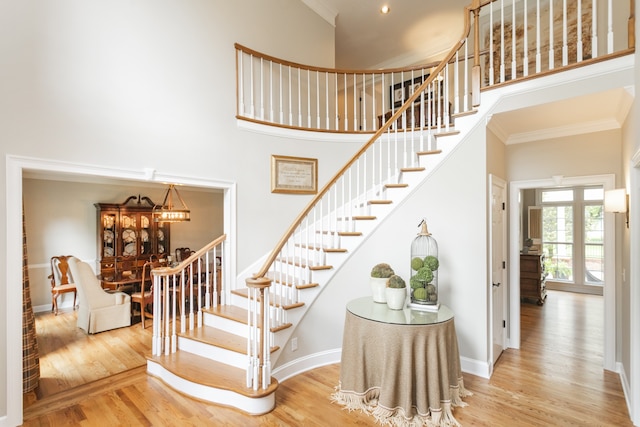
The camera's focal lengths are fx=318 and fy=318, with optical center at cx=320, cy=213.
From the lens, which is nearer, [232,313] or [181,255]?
[232,313]

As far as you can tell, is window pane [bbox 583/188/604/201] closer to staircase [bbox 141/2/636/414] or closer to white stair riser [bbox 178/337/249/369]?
staircase [bbox 141/2/636/414]

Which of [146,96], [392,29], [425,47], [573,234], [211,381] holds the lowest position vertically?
[211,381]

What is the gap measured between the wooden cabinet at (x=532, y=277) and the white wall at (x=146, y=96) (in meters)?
4.40

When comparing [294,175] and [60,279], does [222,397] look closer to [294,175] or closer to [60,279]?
[294,175]

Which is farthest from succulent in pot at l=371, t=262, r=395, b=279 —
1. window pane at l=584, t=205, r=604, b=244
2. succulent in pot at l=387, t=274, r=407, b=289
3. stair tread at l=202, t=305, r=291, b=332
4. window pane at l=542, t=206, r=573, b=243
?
window pane at l=584, t=205, r=604, b=244

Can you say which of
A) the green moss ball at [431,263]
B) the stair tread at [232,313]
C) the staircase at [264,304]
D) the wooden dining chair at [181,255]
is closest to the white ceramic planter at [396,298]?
the green moss ball at [431,263]

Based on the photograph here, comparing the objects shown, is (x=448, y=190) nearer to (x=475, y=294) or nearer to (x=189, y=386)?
(x=475, y=294)

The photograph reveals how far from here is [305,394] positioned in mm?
3027

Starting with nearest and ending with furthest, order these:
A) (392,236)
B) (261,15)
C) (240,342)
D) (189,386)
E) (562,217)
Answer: (189,386) → (240,342) → (392,236) → (261,15) → (562,217)

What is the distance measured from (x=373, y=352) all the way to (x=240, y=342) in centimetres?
141

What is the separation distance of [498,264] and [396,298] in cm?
158

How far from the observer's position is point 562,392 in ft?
9.77

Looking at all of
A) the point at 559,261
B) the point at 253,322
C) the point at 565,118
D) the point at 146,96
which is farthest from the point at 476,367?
the point at 559,261

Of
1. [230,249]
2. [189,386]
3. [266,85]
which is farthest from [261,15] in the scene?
[189,386]
